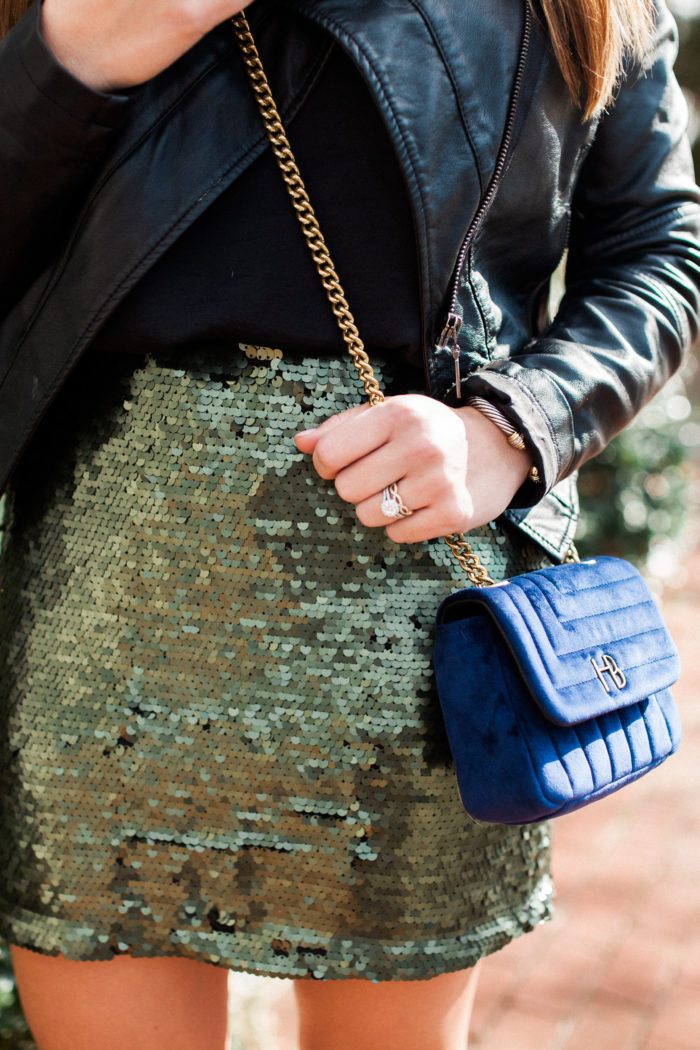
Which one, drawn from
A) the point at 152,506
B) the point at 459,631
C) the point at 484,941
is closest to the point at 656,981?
the point at 484,941

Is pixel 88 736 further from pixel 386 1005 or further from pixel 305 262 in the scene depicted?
pixel 305 262

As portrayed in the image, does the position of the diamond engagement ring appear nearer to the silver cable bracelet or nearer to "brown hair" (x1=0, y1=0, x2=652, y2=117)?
the silver cable bracelet

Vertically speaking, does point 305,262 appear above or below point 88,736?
above

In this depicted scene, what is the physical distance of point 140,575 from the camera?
3.58 feet

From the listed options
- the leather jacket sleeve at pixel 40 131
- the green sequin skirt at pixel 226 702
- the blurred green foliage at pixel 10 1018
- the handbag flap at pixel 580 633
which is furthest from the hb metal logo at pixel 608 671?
the blurred green foliage at pixel 10 1018

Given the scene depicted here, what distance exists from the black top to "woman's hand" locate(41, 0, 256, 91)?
13 cm

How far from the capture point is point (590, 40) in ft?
3.54

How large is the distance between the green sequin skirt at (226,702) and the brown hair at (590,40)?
0.42m

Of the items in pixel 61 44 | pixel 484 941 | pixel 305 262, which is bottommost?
pixel 484 941

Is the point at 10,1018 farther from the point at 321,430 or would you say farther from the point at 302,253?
the point at 302,253

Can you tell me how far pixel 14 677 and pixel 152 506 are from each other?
0.30 meters

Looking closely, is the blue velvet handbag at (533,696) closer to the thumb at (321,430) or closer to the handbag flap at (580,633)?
the handbag flap at (580,633)

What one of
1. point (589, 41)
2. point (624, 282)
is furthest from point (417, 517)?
point (589, 41)

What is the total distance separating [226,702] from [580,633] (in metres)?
0.40
